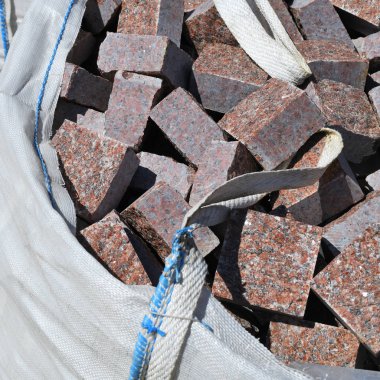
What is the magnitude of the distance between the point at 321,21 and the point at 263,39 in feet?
2.10

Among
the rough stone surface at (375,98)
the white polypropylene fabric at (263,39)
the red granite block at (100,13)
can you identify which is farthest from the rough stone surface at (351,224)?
the red granite block at (100,13)

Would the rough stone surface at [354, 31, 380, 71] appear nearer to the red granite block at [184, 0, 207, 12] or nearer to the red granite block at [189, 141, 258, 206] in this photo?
the red granite block at [184, 0, 207, 12]

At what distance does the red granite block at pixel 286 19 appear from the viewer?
10.3 feet

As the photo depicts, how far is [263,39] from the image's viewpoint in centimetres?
272

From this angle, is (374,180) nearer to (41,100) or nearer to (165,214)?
(165,214)

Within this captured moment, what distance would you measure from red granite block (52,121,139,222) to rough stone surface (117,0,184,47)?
26.7 inches

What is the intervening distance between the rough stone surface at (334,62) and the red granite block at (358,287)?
98 centimetres

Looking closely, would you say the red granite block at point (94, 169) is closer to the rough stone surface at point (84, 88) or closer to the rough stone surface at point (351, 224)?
the rough stone surface at point (84, 88)

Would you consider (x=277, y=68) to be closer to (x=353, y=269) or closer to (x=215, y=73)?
(x=215, y=73)

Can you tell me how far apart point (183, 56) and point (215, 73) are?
0.22 metres

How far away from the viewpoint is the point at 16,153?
2.21 m

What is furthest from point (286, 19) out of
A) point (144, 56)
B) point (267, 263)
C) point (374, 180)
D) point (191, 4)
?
point (267, 263)

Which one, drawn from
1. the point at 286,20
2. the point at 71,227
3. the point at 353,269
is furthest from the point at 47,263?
the point at 286,20

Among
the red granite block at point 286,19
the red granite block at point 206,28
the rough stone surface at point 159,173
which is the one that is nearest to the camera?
the rough stone surface at point 159,173
